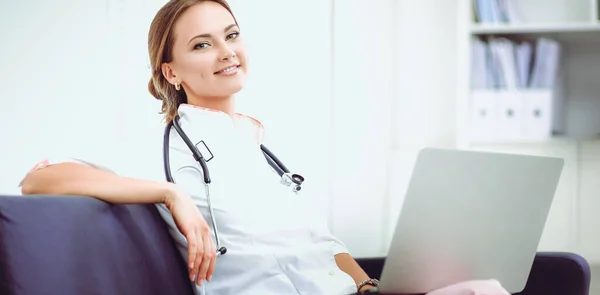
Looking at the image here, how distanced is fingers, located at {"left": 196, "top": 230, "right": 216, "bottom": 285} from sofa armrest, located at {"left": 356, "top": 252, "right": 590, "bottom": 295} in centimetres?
73

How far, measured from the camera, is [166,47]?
1766 millimetres

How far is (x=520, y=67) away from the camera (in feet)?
7.99

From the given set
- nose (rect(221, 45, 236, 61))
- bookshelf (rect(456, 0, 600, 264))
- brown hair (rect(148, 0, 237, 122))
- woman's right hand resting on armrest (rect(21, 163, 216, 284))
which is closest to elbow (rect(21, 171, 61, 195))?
woman's right hand resting on armrest (rect(21, 163, 216, 284))

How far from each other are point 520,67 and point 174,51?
4.05 ft

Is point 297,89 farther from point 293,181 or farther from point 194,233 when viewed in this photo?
point 194,233

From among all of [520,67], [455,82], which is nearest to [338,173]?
[455,82]

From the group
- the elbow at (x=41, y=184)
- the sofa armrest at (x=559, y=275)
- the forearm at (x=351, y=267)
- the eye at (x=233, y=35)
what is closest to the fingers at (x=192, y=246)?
the elbow at (x=41, y=184)

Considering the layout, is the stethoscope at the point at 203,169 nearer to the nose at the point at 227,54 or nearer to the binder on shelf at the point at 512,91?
the nose at the point at 227,54

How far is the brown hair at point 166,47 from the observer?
175 centimetres

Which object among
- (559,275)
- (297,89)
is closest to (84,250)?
(559,275)

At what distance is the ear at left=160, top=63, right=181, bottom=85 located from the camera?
175 cm

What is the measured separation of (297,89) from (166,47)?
0.73m

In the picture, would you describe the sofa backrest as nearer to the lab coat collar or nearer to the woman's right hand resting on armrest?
the woman's right hand resting on armrest

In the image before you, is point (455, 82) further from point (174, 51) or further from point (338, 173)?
point (174, 51)
